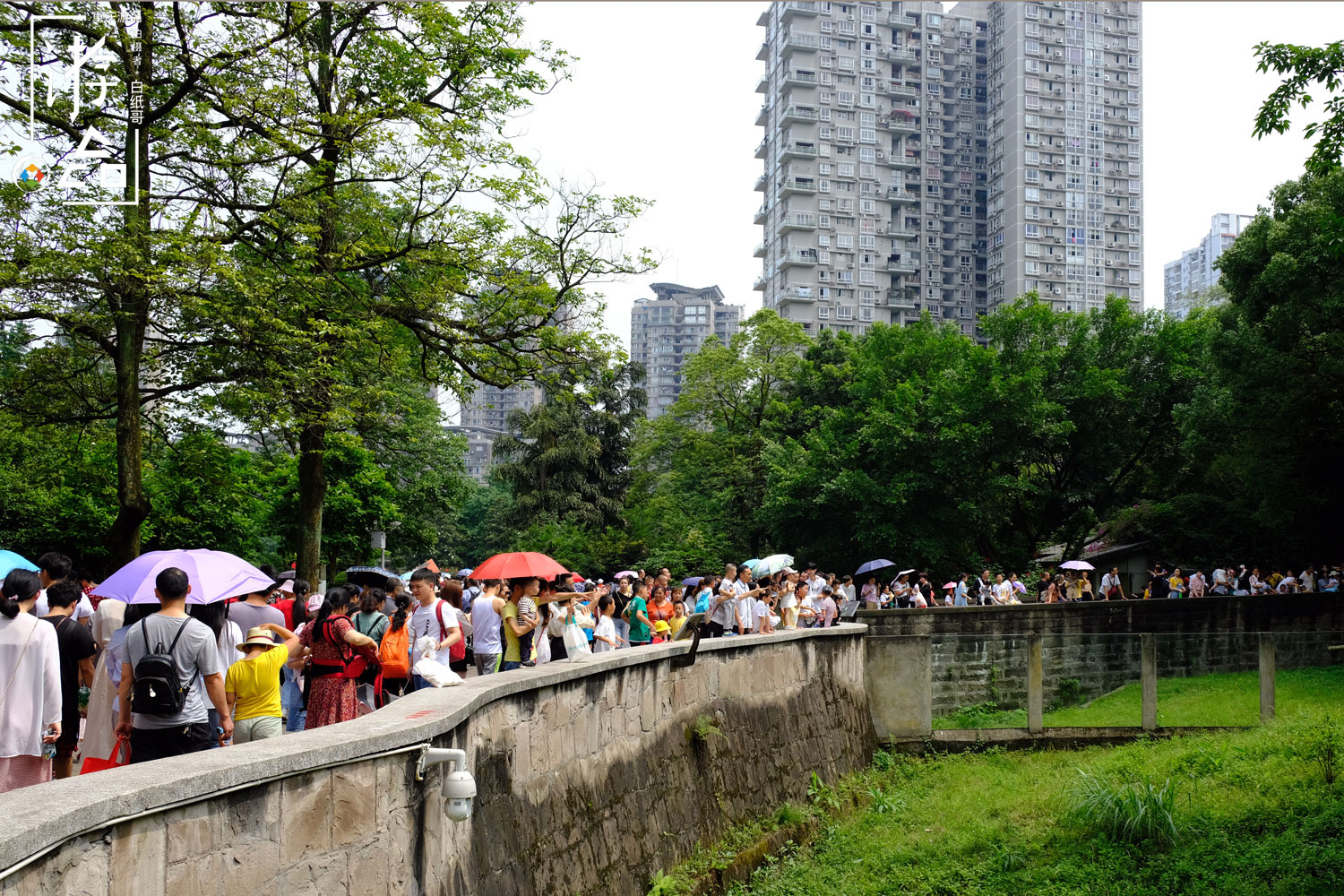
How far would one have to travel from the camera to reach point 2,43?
42.9 feet

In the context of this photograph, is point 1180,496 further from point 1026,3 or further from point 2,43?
point 1026,3

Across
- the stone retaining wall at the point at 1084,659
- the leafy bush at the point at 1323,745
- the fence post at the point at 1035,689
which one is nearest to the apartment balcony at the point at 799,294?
the stone retaining wall at the point at 1084,659

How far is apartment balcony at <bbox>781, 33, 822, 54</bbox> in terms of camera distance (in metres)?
88.0

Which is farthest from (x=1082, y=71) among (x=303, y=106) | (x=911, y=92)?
(x=303, y=106)

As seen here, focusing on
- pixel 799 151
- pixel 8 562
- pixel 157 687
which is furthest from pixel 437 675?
pixel 799 151

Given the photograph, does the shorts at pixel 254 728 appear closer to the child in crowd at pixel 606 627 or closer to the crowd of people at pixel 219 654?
the crowd of people at pixel 219 654

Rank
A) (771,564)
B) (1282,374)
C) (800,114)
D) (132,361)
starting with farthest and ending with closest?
(800,114), (1282,374), (771,564), (132,361)

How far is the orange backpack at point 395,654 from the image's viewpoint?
786 cm

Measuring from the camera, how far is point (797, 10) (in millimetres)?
88375

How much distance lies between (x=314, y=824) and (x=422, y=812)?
95 cm

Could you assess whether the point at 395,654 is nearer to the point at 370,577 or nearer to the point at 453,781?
the point at 453,781

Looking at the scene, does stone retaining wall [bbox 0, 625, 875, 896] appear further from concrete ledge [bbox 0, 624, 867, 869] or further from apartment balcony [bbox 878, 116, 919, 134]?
apartment balcony [bbox 878, 116, 919, 134]

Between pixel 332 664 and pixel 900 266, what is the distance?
292 feet

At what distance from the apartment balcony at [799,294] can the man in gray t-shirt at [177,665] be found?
8269cm
